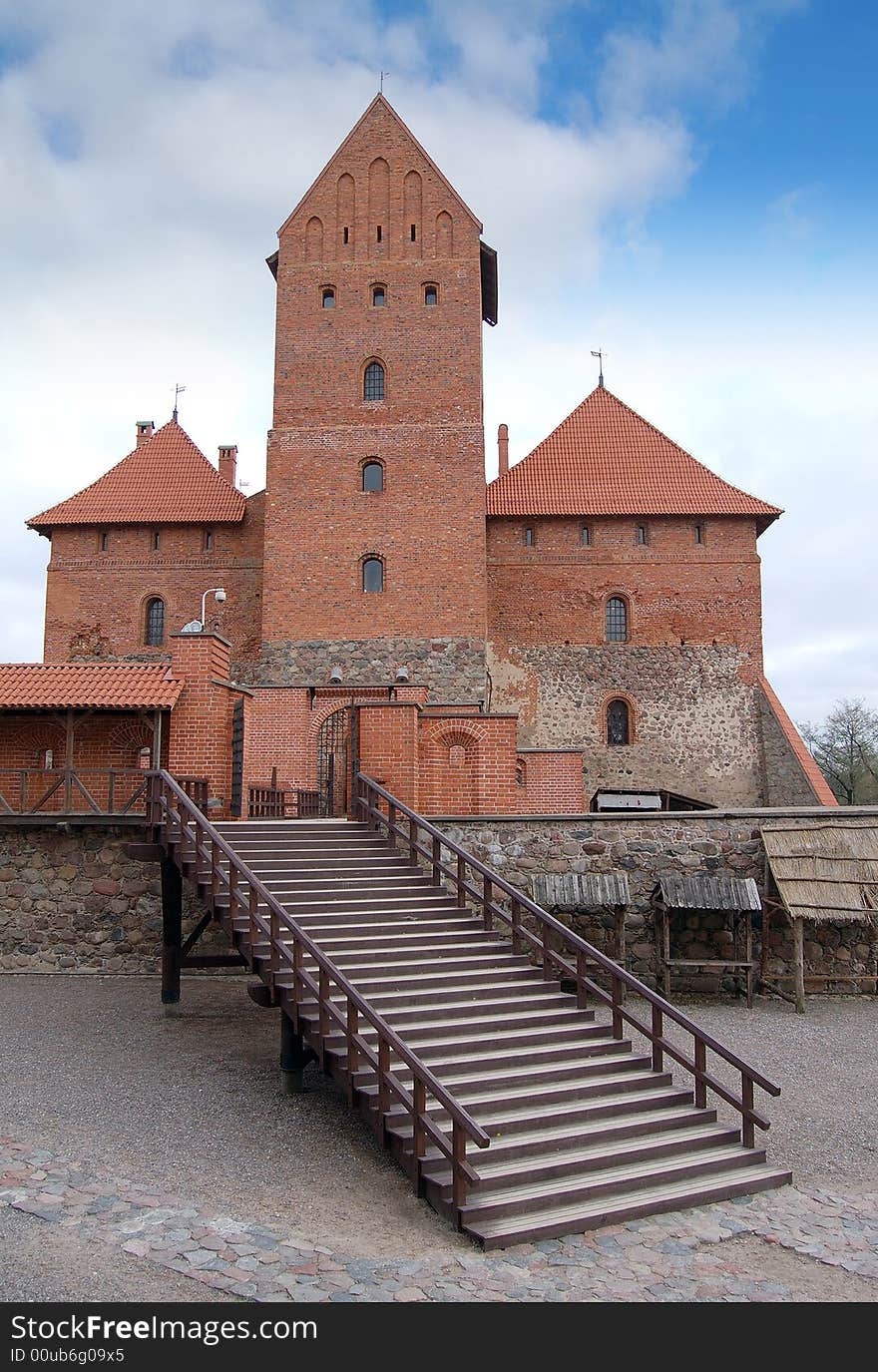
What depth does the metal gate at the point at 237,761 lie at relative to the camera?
13125 millimetres

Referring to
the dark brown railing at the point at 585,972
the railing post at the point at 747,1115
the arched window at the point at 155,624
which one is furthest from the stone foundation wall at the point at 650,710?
the railing post at the point at 747,1115

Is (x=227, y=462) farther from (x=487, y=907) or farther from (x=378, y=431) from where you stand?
(x=487, y=907)

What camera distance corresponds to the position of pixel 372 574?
20875 millimetres

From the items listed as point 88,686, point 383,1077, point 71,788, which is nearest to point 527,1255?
point 383,1077

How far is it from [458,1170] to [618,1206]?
1034 mm

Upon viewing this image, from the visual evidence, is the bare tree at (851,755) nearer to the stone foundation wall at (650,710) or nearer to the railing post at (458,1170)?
the stone foundation wall at (650,710)

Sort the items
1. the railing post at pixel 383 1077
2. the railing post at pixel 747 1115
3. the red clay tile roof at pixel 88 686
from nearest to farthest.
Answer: the railing post at pixel 383 1077, the railing post at pixel 747 1115, the red clay tile roof at pixel 88 686

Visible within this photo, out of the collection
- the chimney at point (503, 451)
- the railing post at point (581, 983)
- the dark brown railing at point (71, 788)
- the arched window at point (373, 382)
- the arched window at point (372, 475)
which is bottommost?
the railing post at point (581, 983)

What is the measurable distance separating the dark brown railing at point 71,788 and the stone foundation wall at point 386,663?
6.74m

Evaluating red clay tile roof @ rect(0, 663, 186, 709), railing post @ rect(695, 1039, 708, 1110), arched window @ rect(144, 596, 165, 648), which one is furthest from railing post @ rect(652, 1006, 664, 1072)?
arched window @ rect(144, 596, 165, 648)

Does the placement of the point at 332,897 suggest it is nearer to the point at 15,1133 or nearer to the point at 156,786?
the point at 156,786

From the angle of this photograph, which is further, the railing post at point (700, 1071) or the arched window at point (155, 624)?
the arched window at point (155, 624)

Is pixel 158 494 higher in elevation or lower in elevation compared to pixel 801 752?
higher
